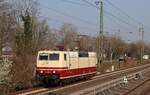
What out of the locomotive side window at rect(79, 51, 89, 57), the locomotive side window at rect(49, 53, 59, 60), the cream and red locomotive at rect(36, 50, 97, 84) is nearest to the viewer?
the cream and red locomotive at rect(36, 50, 97, 84)

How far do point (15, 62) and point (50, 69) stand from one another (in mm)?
3429

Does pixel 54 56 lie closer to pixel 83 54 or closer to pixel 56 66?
pixel 56 66

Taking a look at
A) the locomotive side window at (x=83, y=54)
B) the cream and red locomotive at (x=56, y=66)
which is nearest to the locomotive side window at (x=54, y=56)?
the cream and red locomotive at (x=56, y=66)

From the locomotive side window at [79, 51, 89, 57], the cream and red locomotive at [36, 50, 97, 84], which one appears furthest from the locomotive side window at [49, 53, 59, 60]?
the locomotive side window at [79, 51, 89, 57]

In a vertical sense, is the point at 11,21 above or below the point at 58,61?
above

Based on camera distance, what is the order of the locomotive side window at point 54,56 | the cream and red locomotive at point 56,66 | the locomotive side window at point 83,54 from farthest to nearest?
the locomotive side window at point 83,54, the locomotive side window at point 54,56, the cream and red locomotive at point 56,66

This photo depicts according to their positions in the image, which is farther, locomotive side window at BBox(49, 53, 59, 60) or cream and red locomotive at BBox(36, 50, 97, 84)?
locomotive side window at BBox(49, 53, 59, 60)

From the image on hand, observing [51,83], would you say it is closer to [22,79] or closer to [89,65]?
[22,79]

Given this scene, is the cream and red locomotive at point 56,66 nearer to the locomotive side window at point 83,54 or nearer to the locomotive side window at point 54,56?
the locomotive side window at point 54,56

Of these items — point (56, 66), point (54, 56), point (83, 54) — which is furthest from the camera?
point (83, 54)

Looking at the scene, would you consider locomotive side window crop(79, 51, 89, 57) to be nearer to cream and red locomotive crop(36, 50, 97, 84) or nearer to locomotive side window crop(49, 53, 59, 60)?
cream and red locomotive crop(36, 50, 97, 84)

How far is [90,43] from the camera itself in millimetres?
119250

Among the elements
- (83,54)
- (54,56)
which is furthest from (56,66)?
(83,54)

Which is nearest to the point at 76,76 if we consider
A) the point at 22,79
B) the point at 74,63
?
the point at 74,63
